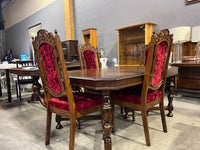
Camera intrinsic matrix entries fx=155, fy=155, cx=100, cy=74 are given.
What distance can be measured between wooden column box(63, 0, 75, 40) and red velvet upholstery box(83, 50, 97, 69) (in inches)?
131

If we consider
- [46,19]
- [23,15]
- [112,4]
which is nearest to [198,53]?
[112,4]

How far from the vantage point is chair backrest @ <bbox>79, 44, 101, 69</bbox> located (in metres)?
2.72

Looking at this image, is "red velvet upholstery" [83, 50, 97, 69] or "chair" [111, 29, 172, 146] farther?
"red velvet upholstery" [83, 50, 97, 69]

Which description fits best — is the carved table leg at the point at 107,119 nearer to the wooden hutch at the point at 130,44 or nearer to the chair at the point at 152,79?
the chair at the point at 152,79

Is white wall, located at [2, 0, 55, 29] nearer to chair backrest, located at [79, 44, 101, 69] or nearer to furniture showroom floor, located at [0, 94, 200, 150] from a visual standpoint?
chair backrest, located at [79, 44, 101, 69]

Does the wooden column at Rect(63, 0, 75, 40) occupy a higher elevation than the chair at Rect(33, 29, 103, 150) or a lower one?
higher

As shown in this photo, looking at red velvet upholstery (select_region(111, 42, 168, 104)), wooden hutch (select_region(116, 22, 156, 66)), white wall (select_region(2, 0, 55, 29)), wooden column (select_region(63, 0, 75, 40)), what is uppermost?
white wall (select_region(2, 0, 55, 29))

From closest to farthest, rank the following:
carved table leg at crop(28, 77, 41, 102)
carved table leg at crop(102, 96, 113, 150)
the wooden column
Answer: carved table leg at crop(102, 96, 113, 150)
carved table leg at crop(28, 77, 41, 102)
the wooden column

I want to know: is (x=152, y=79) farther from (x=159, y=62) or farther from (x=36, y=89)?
(x=36, y=89)

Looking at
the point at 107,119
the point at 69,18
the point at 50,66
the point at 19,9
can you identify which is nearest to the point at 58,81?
the point at 50,66

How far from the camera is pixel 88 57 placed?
2.79 m

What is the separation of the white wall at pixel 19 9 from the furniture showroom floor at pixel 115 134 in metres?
5.90

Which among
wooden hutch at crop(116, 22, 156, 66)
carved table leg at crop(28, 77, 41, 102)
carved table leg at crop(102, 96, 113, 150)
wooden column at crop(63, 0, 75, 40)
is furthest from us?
wooden column at crop(63, 0, 75, 40)

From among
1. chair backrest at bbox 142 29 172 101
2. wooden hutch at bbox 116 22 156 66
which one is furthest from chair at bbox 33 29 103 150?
wooden hutch at bbox 116 22 156 66
